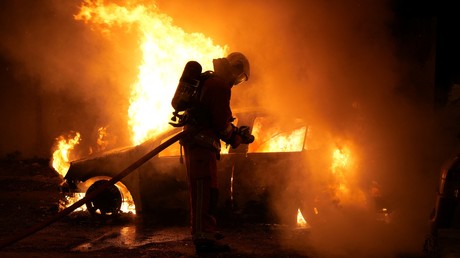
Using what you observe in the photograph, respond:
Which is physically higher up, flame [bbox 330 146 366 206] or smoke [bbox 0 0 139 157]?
smoke [bbox 0 0 139 157]

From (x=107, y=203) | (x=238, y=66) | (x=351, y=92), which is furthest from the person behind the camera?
(x=107, y=203)

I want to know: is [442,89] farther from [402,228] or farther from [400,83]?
[402,228]

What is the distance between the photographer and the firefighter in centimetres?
531

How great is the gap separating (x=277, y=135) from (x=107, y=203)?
2700 millimetres

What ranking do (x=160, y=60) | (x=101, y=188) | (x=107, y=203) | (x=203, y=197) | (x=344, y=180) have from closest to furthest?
(x=101, y=188) < (x=203, y=197) < (x=344, y=180) < (x=107, y=203) < (x=160, y=60)

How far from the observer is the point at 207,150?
539cm

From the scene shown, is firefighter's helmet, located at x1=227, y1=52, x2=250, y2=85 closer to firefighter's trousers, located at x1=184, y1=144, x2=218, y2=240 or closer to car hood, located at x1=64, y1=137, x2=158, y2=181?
firefighter's trousers, located at x1=184, y1=144, x2=218, y2=240

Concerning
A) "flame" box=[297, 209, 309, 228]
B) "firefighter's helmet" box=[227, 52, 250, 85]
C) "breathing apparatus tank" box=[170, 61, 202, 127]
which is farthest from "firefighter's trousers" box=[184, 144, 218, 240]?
"flame" box=[297, 209, 309, 228]

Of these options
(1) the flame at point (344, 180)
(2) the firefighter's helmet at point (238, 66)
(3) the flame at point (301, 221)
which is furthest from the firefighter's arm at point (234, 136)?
(3) the flame at point (301, 221)

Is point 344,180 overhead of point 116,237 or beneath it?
overhead

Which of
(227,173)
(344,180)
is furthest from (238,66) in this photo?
(344,180)

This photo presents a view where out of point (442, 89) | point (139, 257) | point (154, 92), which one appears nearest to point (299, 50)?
point (442, 89)

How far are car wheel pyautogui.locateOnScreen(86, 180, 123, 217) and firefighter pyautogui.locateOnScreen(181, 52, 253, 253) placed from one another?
2.24 meters

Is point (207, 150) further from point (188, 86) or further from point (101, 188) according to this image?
point (101, 188)
